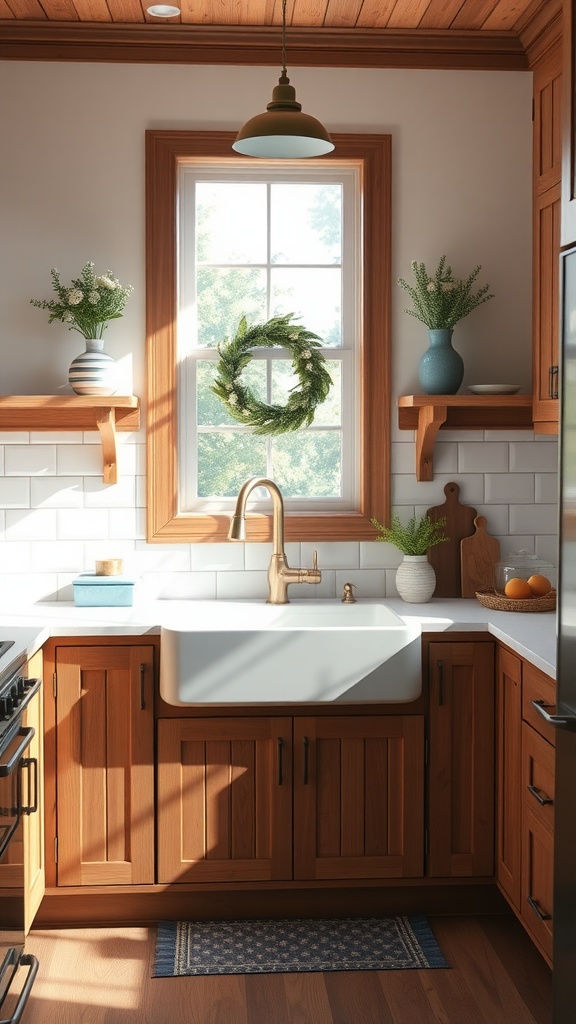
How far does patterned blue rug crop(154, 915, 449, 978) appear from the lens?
3023 millimetres

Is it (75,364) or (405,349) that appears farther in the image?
(405,349)

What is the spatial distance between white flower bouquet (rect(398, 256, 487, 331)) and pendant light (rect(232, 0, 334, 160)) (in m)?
0.80

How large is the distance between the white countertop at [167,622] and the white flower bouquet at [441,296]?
1.00 m

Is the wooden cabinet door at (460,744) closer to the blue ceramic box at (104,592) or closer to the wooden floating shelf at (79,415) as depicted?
the blue ceramic box at (104,592)

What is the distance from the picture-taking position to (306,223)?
382 centimetres

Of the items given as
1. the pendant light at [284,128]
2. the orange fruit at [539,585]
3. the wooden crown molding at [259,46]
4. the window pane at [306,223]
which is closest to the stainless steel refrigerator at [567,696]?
the pendant light at [284,128]

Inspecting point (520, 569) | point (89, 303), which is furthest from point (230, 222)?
point (520, 569)

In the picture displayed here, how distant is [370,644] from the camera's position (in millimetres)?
3125

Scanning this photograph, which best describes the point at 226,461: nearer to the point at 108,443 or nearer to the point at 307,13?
the point at 108,443

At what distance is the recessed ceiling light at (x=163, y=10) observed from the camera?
11.2 feet

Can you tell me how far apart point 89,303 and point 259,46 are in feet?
3.57

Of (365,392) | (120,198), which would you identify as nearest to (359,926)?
(365,392)

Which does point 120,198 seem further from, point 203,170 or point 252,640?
point 252,640

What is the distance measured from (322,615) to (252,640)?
0.57 m
